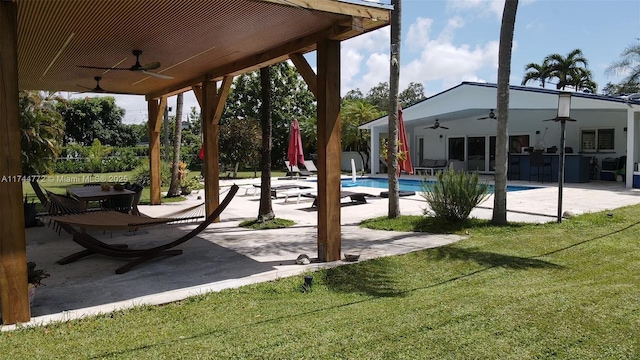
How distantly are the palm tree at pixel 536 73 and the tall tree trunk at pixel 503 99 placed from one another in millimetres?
27499

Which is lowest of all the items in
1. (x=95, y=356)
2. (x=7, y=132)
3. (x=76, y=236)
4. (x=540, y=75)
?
(x=95, y=356)

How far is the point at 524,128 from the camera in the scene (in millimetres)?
20406

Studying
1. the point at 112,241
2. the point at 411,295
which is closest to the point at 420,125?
the point at 112,241

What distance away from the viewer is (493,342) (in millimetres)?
3279

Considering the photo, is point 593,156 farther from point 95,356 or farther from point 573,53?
point 95,356

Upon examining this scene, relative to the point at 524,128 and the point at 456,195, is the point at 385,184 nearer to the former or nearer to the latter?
the point at 524,128

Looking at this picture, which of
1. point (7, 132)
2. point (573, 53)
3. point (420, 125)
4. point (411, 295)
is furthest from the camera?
point (573, 53)

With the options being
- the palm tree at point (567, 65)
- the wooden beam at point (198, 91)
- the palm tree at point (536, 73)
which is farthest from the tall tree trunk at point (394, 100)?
the palm tree at point (536, 73)

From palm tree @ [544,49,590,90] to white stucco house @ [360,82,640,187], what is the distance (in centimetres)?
1359

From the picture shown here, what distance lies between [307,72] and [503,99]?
3.97 meters

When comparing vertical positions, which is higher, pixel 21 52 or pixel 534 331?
pixel 21 52

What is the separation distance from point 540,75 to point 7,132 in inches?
1358

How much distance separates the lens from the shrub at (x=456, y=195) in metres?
8.24

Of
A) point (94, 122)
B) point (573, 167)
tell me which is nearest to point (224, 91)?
point (573, 167)
